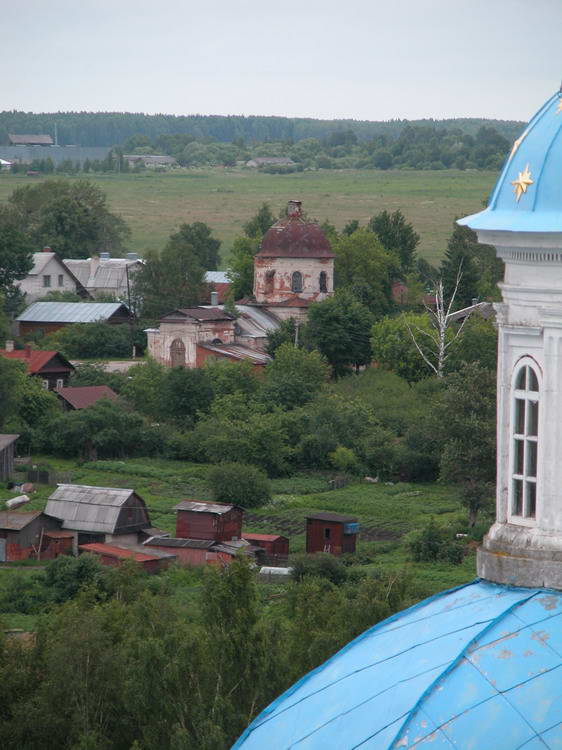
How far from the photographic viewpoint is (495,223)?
616 cm

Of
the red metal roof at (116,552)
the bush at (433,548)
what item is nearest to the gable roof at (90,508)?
the red metal roof at (116,552)

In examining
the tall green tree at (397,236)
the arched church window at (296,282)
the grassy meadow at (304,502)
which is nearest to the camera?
the grassy meadow at (304,502)

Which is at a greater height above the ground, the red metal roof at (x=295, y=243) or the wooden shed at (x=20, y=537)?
the red metal roof at (x=295, y=243)

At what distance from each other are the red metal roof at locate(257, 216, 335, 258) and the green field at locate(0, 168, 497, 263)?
1208 inches

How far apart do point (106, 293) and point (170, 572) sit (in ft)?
122

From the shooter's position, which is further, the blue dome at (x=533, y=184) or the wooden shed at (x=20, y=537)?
the wooden shed at (x=20, y=537)

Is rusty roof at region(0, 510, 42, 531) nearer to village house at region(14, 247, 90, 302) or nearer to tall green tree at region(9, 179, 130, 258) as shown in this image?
village house at region(14, 247, 90, 302)

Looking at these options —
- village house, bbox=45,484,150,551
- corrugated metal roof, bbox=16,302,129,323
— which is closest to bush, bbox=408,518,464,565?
village house, bbox=45,484,150,551

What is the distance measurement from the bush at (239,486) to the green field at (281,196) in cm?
4969

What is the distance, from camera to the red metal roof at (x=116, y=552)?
25611 millimetres

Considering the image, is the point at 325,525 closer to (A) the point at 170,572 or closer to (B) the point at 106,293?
(A) the point at 170,572

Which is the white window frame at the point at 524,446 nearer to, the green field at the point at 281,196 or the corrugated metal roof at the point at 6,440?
the corrugated metal roof at the point at 6,440

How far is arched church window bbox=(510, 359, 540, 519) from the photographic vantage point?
612cm

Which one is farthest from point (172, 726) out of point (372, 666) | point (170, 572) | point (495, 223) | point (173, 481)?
point (173, 481)
